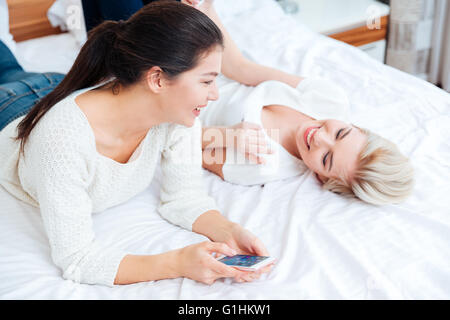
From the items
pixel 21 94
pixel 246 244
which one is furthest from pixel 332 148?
pixel 21 94

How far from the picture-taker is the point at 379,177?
125 cm

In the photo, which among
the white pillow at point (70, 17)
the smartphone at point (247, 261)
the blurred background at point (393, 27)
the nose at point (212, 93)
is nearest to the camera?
the smartphone at point (247, 261)

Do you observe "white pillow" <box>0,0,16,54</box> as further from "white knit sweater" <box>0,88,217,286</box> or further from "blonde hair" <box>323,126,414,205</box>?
"blonde hair" <box>323,126,414,205</box>

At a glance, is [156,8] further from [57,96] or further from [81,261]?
[81,261]

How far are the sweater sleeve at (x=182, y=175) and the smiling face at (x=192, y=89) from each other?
6.7 inches

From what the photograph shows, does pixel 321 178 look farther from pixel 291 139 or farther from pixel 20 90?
pixel 20 90

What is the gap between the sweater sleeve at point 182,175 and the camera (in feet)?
4.20

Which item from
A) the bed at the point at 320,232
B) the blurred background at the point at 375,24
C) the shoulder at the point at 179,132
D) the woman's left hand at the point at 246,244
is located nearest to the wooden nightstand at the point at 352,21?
the blurred background at the point at 375,24

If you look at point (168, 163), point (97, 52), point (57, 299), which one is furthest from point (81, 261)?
point (97, 52)

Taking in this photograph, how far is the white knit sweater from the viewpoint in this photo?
1.00 metres

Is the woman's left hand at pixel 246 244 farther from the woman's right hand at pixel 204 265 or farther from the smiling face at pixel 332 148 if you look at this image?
the smiling face at pixel 332 148

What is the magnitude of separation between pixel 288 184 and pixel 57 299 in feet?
2.47

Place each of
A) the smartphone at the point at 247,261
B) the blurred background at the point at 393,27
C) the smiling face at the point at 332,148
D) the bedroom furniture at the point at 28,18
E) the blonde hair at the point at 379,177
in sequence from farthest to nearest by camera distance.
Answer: the blurred background at the point at 393,27
the bedroom furniture at the point at 28,18
the smiling face at the point at 332,148
the blonde hair at the point at 379,177
the smartphone at the point at 247,261

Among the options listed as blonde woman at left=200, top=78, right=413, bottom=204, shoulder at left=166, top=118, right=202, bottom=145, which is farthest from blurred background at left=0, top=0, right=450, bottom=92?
shoulder at left=166, top=118, right=202, bottom=145
